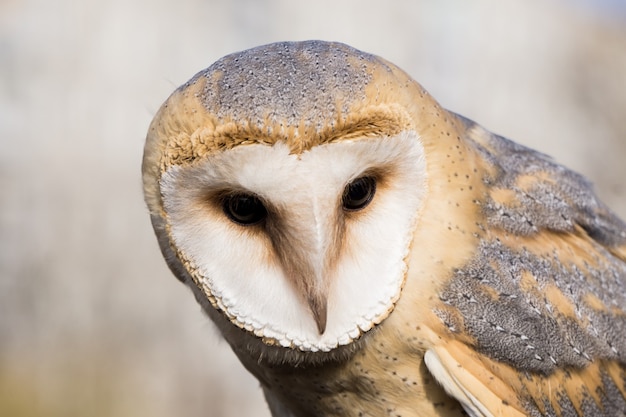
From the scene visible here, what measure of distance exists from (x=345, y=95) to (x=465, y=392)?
0.71m

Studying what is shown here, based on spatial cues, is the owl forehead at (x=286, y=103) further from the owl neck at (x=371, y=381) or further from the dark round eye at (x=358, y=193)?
the owl neck at (x=371, y=381)

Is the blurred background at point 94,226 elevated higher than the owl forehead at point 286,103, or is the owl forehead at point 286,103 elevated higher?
the blurred background at point 94,226

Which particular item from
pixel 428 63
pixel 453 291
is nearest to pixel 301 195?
Result: pixel 453 291

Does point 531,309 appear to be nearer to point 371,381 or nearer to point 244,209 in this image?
point 371,381

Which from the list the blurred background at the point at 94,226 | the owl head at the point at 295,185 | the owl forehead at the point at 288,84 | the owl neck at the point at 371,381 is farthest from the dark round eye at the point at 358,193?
the blurred background at the point at 94,226

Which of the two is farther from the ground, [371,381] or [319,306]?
[319,306]

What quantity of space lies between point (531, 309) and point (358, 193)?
1.91 feet

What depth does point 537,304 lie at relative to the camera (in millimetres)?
1694

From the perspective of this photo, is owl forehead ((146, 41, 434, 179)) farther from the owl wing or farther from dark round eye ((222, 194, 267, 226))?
the owl wing

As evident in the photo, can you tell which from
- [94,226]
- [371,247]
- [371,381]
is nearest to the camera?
[371,247]

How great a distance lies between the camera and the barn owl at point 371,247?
1.32 metres

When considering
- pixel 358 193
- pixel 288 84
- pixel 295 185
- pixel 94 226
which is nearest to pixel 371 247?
pixel 358 193

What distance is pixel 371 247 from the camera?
55.8 inches

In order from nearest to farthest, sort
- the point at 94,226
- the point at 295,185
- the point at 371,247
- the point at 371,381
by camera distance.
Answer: the point at 295,185 → the point at 371,247 → the point at 371,381 → the point at 94,226
